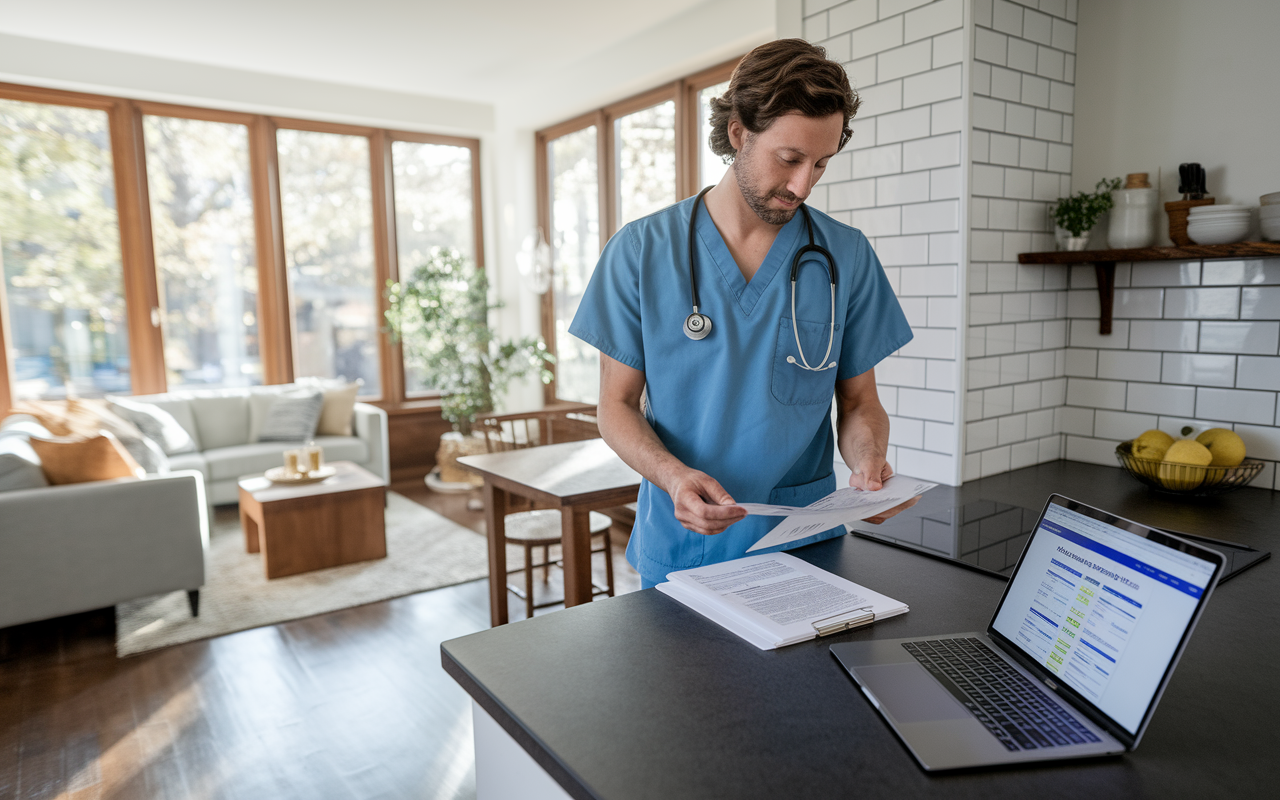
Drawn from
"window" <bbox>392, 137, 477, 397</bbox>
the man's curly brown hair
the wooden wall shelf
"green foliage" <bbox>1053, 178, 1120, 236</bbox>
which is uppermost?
"window" <bbox>392, 137, 477, 397</bbox>

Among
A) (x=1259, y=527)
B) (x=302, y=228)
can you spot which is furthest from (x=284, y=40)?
(x=1259, y=527)

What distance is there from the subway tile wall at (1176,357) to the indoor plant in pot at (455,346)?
383 cm

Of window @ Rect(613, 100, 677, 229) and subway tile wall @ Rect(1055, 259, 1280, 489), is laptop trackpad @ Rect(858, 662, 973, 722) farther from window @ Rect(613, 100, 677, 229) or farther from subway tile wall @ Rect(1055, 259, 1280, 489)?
window @ Rect(613, 100, 677, 229)

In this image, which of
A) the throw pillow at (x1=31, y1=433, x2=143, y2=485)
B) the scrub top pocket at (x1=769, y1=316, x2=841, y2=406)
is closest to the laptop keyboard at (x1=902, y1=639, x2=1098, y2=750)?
the scrub top pocket at (x1=769, y1=316, x2=841, y2=406)

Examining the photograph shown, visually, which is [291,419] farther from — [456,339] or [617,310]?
[617,310]

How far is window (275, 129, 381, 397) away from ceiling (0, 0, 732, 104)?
0.60m

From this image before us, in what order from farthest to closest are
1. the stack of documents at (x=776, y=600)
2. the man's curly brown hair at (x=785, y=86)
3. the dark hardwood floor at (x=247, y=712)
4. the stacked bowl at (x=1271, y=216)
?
1. the dark hardwood floor at (x=247, y=712)
2. the stacked bowl at (x=1271, y=216)
3. the man's curly brown hair at (x=785, y=86)
4. the stack of documents at (x=776, y=600)

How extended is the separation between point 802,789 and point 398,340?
536 cm

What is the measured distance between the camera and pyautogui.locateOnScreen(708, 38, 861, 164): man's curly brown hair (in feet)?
3.72

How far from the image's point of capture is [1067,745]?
0.70m

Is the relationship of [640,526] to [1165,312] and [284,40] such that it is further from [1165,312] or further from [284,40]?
[284,40]

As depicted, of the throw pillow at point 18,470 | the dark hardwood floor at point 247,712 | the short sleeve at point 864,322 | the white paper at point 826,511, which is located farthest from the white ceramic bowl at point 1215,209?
the throw pillow at point 18,470

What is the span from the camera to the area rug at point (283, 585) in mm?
3143

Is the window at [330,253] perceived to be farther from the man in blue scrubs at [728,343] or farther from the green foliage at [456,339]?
the man in blue scrubs at [728,343]
